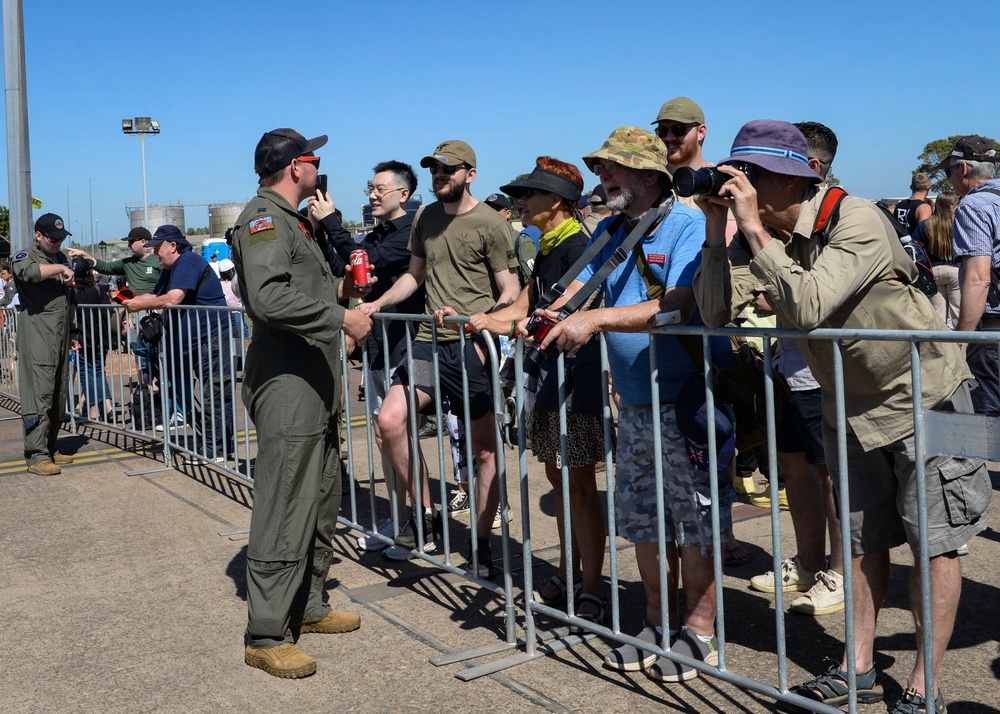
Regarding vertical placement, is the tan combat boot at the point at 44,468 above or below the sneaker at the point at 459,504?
above

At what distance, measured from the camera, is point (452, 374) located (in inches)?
189

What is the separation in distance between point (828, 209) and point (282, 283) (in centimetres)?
205

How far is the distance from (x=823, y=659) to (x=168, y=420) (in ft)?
18.8

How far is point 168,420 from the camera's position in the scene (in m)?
7.81

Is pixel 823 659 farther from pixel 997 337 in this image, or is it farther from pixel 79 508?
pixel 79 508

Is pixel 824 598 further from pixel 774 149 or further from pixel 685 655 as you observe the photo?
pixel 774 149

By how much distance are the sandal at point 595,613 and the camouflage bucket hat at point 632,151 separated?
182 cm

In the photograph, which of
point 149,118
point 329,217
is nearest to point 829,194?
point 329,217

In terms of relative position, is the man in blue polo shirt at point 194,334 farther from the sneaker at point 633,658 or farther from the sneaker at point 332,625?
the sneaker at point 633,658

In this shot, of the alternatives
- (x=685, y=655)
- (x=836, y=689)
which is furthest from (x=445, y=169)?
(x=836, y=689)

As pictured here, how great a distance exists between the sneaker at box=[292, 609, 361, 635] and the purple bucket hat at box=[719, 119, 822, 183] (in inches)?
99.3

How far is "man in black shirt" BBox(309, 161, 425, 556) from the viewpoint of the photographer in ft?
17.5

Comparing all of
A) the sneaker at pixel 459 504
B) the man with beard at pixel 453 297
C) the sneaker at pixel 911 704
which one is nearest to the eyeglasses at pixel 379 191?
the man with beard at pixel 453 297

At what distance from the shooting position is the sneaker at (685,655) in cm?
352
